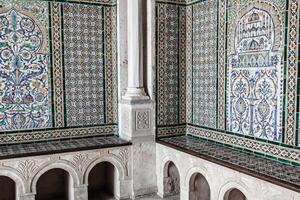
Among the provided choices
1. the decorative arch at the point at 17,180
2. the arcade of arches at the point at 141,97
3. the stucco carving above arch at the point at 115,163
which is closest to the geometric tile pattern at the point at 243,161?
the arcade of arches at the point at 141,97

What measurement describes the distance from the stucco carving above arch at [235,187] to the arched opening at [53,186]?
76.5 inches

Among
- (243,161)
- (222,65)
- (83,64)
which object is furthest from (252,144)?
(83,64)

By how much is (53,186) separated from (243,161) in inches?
96.8

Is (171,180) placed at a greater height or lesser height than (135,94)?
lesser

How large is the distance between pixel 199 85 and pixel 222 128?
2.25 feet

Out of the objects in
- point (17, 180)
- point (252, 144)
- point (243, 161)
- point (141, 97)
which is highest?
point (141, 97)

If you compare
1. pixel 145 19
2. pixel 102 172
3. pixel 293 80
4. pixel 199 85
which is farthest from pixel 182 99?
pixel 293 80

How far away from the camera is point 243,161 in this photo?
3.51 meters

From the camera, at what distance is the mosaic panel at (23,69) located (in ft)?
13.7

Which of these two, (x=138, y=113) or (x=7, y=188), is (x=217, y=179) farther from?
(x=7, y=188)

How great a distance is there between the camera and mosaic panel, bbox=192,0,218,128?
4312 millimetres

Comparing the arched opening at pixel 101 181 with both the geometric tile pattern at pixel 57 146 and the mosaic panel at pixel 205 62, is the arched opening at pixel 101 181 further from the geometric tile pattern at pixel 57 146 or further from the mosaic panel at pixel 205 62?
the mosaic panel at pixel 205 62

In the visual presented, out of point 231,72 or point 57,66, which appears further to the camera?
point 57,66

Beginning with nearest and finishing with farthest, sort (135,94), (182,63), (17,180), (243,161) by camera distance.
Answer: (243,161) < (17,180) < (135,94) < (182,63)
